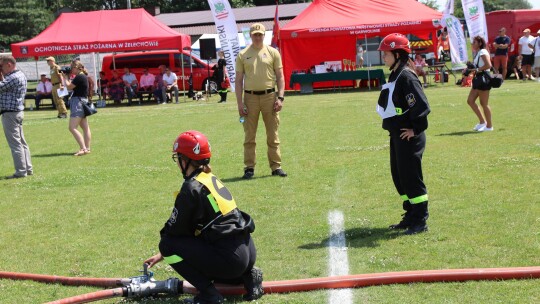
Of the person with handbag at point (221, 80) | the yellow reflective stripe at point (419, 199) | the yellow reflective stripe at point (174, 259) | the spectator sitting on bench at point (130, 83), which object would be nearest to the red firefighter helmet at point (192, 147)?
the yellow reflective stripe at point (174, 259)

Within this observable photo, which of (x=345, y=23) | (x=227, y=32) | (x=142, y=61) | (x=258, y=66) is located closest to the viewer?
(x=258, y=66)

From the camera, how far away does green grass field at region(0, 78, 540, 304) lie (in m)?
6.02

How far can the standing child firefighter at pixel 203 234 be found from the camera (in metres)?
5.20

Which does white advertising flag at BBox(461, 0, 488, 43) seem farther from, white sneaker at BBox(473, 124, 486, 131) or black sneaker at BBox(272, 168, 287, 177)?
black sneaker at BBox(272, 168, 287, 177)

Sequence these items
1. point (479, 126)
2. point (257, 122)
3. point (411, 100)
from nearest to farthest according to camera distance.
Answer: point (411, 100)
point (257, 122)
point (479, 126)

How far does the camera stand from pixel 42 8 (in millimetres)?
75812

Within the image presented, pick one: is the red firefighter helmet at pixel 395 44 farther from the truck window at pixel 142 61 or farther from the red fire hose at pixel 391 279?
the truck window at pixel 142 61

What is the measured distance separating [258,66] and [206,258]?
18.2 feet

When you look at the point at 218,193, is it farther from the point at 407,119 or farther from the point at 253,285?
the point at 407,119

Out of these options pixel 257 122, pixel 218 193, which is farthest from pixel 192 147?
pixel 257 122

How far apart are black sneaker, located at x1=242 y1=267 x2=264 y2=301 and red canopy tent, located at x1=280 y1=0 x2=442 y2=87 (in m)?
25.7

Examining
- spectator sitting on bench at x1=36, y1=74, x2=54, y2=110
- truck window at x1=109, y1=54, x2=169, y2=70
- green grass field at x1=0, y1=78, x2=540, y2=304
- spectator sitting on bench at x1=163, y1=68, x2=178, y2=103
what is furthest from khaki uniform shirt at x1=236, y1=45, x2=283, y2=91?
truck window at x1=109, y1=54, x2=169, y2=70

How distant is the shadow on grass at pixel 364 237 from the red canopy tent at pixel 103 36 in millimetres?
23030

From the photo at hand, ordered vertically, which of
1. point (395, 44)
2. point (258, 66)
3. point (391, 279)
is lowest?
point (391, 279)
